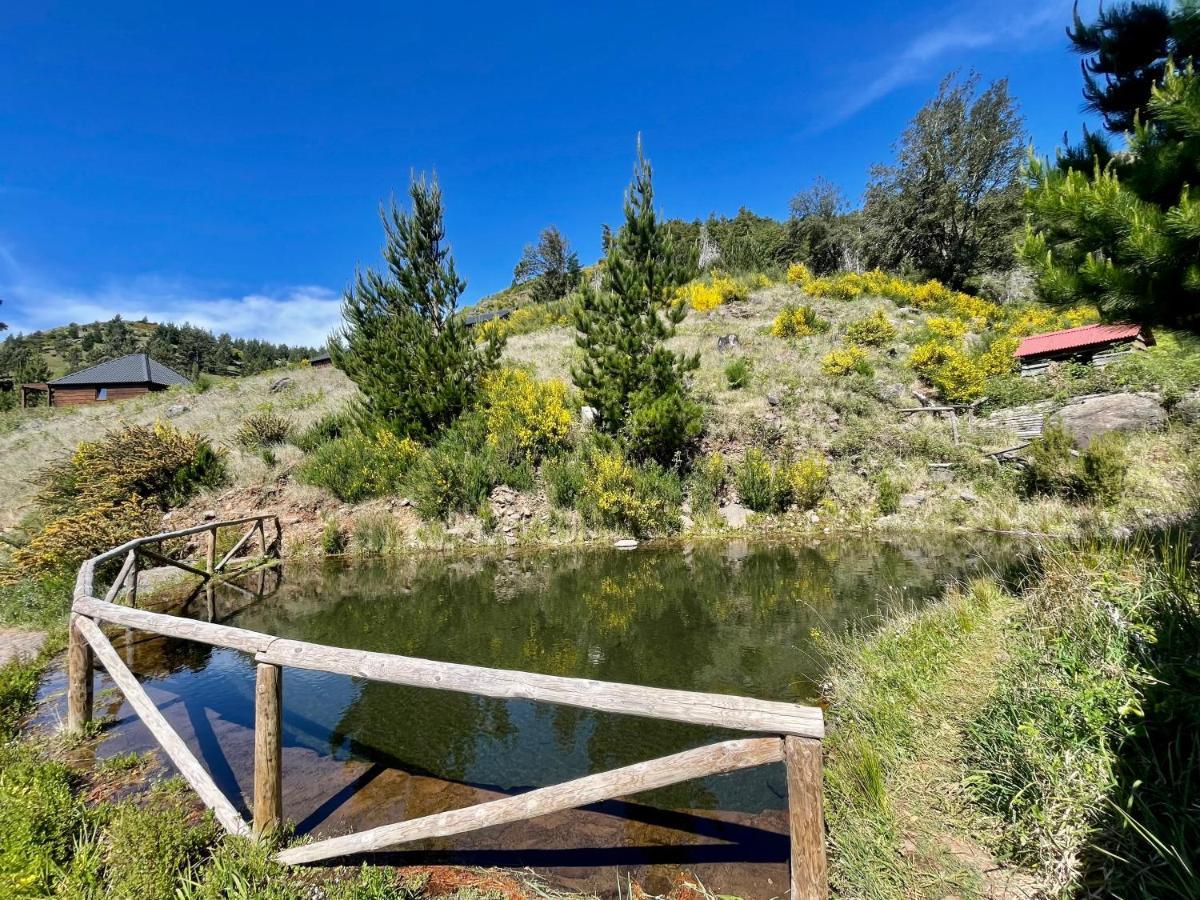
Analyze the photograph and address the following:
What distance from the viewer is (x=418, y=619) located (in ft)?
24.0

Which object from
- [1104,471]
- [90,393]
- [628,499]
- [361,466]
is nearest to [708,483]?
[628,499]

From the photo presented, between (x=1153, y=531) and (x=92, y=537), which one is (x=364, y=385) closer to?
(x=92, y=537)

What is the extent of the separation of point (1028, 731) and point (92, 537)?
13539 mm

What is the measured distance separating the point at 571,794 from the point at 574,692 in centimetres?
50

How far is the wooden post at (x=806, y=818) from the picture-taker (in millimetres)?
2021

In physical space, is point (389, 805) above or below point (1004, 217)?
below

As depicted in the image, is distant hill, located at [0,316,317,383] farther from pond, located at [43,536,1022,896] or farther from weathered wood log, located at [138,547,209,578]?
pond, located at [43,536,1022,896]

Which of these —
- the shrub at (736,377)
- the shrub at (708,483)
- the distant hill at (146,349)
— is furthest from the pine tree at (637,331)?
the distant hill at (146,349)

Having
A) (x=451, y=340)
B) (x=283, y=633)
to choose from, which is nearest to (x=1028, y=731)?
(x=283, y=633)

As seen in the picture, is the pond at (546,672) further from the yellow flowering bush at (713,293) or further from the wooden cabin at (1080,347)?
the yellow flowering bush at (713,293)

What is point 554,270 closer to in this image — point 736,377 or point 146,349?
point 736,377

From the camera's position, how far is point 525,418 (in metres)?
13.9

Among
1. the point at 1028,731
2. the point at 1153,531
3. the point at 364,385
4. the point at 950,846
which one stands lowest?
the point at 950,846

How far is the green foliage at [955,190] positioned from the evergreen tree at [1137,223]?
29.1 metres
